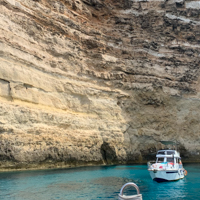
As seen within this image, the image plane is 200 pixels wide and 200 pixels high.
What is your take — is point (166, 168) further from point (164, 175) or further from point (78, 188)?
point (78, 188)

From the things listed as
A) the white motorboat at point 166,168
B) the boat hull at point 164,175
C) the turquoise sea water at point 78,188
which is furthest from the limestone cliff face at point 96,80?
the boat hull at point 164,175

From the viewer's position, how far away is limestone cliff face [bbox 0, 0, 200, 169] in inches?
850

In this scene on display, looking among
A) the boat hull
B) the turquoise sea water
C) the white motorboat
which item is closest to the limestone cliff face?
the turquoise sea water

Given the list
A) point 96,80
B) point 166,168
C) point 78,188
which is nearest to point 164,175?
point 166,168

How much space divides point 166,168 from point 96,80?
15.1 meters

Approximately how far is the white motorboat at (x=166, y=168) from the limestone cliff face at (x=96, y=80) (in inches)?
315

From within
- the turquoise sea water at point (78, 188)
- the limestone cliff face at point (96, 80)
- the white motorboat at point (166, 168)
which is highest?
the limestone cliff face at point (96, 80)

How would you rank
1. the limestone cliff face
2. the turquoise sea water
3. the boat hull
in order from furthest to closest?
1. the limestone cliff face
2. the boat hull
3. the turquoise sea water

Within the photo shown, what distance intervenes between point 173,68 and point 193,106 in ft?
18.7

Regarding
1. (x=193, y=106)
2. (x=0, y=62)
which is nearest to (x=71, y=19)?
(x=0, y=62)

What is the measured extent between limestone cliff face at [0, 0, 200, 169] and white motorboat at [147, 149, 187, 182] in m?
8.00

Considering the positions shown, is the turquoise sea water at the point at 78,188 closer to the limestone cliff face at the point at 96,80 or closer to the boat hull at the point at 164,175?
the boat hull at the point at 164,175

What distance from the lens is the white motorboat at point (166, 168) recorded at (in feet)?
54.6

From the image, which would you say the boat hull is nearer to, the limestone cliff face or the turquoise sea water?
the turquoise sea water
